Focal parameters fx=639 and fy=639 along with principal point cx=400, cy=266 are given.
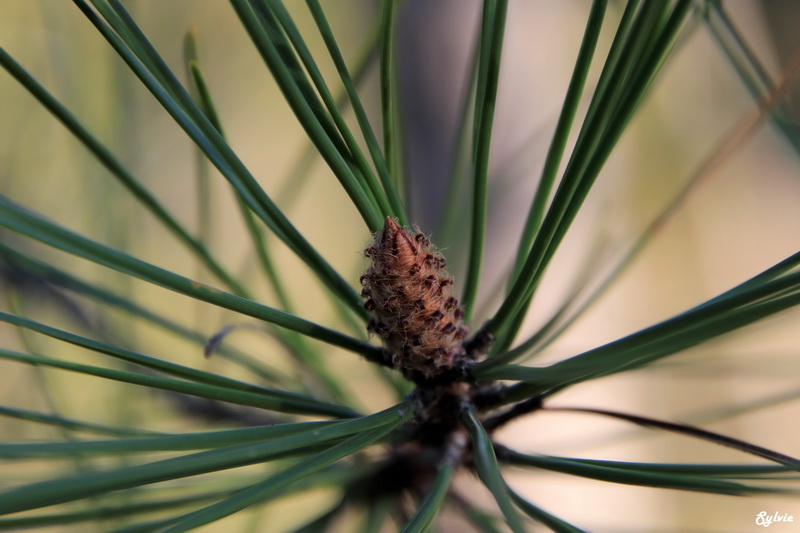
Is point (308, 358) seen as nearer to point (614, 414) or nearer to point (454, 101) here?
point (614, 414)

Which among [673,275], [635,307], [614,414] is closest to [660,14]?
[614,414]

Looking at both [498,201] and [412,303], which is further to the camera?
[498,201]

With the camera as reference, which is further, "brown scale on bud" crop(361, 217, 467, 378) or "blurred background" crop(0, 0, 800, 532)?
"blurred background" crop(0, 0, 800, 532)

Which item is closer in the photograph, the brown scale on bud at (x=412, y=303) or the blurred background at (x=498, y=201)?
the brown scale on bud at (x=412, y=303)

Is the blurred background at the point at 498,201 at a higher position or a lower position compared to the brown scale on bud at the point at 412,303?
higher

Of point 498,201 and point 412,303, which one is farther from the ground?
point 498,201

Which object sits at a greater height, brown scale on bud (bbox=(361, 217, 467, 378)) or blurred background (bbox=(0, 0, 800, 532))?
blurred background (bbox=(0, 0, 800, 532))
